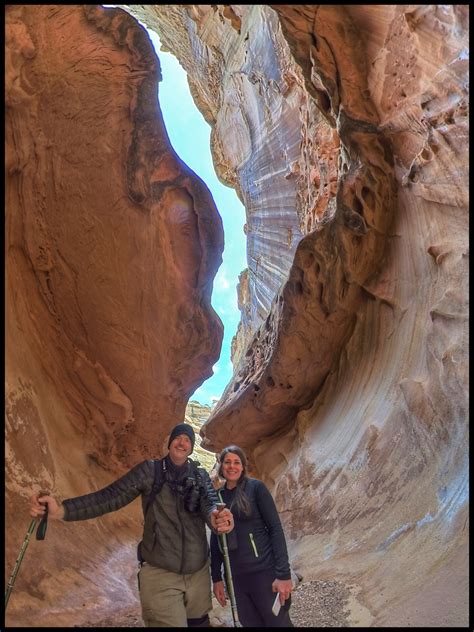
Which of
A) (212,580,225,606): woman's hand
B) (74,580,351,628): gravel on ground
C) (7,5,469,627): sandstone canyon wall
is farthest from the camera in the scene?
(7,5,469,627): sandstone canyon wall

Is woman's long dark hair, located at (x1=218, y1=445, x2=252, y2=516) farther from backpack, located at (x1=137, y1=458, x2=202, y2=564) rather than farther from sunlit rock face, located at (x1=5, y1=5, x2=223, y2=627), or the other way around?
sunlit rock face, located at (x1=5, y1=5, x2=223, y2=627)

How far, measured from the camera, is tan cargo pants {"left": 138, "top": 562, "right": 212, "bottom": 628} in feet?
9.42

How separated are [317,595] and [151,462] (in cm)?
210

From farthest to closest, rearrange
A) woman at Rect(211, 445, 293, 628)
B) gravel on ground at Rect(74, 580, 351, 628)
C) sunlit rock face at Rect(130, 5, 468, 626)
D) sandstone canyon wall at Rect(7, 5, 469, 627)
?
sandstone canyon wall at Rect(7, 5, 469, 627) < sunlit rock face at Rect(130, 5, 468, 626) < gravel on ground at Rect(74, 580, 351, 628) < woman at Rect(211, 445, 293, 628)

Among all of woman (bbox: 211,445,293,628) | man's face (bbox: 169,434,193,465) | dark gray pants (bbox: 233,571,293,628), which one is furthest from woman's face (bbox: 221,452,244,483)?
dark gray pants (bbox: 233,571,293,628)

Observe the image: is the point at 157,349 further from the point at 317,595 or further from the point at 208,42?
the point at 208,42

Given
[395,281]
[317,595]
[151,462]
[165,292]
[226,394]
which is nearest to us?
[151,462]

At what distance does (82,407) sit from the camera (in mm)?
6668

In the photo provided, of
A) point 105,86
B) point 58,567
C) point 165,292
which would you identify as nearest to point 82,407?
point 165,292

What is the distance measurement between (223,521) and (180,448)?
527 mm

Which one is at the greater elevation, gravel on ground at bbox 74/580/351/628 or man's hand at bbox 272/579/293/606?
man's hand at bbox 272/579/293/606

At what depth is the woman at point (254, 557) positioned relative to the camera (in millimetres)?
2930

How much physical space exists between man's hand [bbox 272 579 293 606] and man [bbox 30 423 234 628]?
0.42 meters

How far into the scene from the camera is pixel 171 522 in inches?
120
